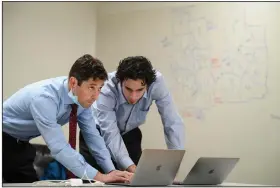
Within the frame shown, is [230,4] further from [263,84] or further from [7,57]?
[7,57]

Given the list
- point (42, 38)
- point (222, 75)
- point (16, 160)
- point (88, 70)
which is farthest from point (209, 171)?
point (42, 38)

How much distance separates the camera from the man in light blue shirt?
Result: 2.24 m

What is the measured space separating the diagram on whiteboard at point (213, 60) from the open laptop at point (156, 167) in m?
1.66

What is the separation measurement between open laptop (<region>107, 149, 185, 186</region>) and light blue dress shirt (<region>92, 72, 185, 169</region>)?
1.30 feet

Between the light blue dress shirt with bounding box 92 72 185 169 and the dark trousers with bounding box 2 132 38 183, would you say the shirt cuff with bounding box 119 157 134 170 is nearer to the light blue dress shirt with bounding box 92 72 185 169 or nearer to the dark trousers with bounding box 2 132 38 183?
the light blue dress shirt with bounding box 92 72 185 169

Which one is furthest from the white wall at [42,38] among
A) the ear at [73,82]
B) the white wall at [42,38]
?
the ear at [73,82]

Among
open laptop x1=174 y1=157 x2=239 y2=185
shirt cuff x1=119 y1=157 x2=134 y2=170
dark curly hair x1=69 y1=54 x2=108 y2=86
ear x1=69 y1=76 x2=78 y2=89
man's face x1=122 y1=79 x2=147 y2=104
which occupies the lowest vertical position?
shirt cuff x1=119 y1=157 x2=134 y2=170

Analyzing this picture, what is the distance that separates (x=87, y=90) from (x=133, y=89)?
335mm

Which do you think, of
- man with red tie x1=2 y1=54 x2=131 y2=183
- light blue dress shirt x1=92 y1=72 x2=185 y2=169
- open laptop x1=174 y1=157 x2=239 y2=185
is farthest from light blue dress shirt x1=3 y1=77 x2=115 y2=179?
open laptop x1=174 y1=157 x2=239 y2=185

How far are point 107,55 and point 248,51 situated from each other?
127 cm

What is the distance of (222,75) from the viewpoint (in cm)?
349

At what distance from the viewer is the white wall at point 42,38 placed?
11.3ft

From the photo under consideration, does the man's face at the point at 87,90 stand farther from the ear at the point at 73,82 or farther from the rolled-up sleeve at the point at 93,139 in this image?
the rolled-up sleeve at the point at 93,139

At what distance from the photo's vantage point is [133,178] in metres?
1.80
